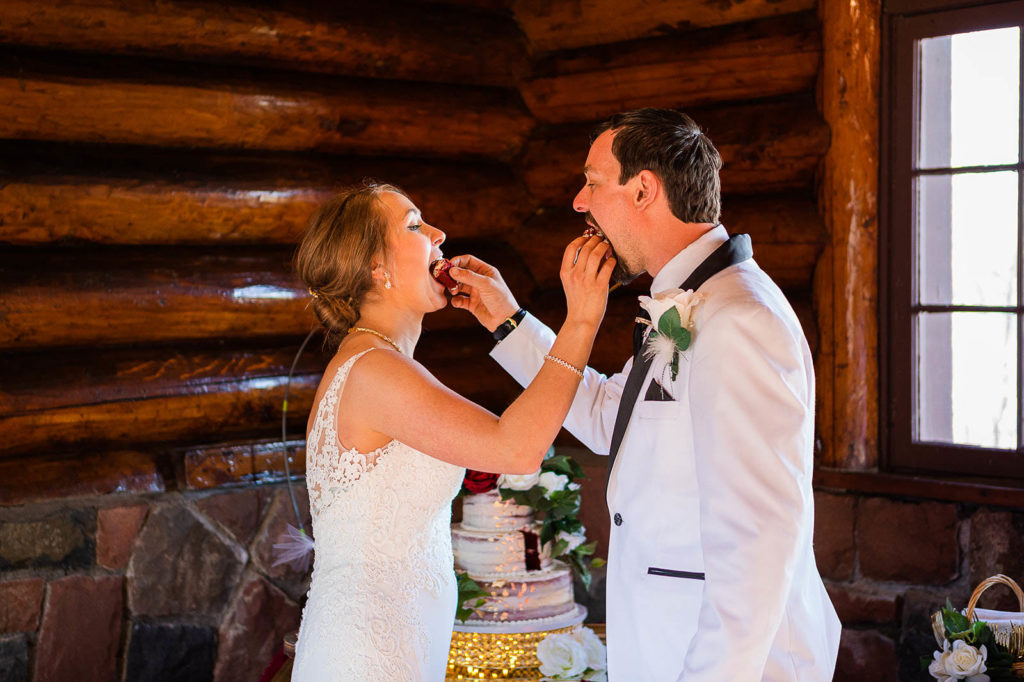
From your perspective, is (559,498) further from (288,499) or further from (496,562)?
(288,499)

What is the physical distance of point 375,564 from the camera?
8.07ft

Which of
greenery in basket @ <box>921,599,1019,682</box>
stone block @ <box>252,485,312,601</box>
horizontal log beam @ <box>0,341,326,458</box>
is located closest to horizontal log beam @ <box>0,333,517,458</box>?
horizontal log beam @ <box>0,341,326,458</box>

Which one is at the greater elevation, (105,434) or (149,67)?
(149,67)

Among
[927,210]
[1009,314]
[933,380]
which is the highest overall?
[927,210]

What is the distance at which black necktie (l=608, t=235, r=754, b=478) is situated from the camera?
2.29 m

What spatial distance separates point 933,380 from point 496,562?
1878mm

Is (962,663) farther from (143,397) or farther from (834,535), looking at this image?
(143,397)

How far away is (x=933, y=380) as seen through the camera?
13.4 ft

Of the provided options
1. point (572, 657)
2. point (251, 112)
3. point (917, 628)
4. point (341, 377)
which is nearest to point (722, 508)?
point (341, 377)

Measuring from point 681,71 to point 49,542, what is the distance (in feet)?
10.3

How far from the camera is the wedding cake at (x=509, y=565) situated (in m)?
3.42

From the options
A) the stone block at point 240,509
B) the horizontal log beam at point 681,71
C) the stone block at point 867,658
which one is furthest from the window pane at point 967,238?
the stone block at point 240,509

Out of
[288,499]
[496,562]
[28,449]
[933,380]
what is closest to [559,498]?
[496,562]

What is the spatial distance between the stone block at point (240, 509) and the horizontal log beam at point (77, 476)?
0.71ft
